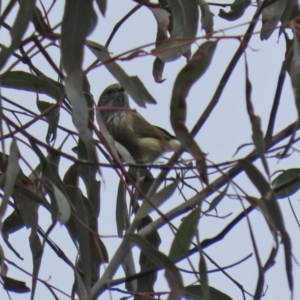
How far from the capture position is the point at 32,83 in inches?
73.5

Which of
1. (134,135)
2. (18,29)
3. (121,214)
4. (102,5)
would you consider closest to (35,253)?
(121,214)

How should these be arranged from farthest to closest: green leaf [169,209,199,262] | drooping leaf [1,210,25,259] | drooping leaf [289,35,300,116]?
drooping leaf [1,210,25,259] < green leaf [169,209,199,262] < drooping leaf [289,35,300,116]

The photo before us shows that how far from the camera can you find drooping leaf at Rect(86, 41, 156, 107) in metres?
1.49

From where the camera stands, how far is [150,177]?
7.97 ft

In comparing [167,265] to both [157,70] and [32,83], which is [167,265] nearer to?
[32,83]

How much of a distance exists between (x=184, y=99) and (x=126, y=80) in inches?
7.9

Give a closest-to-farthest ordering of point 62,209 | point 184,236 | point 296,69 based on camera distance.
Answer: point 296,69
point 62,209
point 184,236

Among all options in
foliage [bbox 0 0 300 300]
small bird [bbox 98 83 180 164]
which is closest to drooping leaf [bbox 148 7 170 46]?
foliage [bbox 0 0 300 300]

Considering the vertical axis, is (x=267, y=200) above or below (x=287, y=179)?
below

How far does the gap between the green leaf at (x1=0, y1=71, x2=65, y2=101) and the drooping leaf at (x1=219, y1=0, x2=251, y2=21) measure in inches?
28.2

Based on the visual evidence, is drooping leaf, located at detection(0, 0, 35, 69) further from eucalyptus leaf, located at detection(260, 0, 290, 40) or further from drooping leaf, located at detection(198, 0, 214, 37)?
eucalyptus leaf, located at detection(260, 0, 290, 40)

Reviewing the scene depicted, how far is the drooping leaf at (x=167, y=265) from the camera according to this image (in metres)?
1.41

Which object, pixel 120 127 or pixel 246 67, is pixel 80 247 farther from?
pixel 120 127

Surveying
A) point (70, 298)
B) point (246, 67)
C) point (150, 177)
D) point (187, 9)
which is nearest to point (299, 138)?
point (246, 67)
